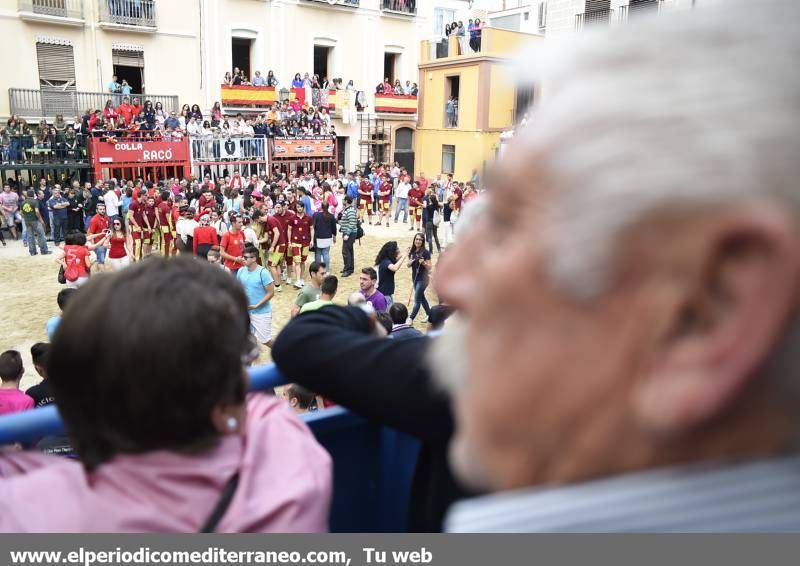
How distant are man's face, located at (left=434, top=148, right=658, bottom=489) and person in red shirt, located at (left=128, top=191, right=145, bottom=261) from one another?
1396cm

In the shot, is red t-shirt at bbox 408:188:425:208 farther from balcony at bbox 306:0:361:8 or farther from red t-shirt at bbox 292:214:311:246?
balcony at bbox 306:0:361:8

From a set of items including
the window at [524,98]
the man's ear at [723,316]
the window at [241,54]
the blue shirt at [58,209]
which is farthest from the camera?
the window at [241,54]

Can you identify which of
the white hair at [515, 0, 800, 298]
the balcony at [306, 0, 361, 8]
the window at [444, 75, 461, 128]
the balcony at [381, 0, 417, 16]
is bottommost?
the white hair at [515, 0, 800, 298]

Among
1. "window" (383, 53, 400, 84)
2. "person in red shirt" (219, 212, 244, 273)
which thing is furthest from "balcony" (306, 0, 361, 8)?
"person in red shirt" (219, 212, 244, 273)

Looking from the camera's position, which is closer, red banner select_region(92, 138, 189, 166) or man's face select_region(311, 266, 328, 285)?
man's face select_region(311, 266, 328, 285)

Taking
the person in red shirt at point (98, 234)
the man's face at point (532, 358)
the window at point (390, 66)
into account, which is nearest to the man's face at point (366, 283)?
the person in red shirt at point (98, 234)

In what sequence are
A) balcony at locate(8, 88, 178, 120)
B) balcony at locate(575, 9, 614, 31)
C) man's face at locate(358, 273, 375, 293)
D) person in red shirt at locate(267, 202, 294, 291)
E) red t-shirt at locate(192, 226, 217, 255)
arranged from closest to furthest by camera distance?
man's face at locate(358, 273, 375, 293)
red t-shirt at locate(192, 226, 217, 255)
person in red shirt at locate(267, 202, 294, 291)
balcony at locate(575, 9, 614, 31)
balcony at locate(8, 88, 178, 120)

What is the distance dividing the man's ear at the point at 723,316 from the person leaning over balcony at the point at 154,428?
74 cm

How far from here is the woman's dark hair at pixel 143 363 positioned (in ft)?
3.36

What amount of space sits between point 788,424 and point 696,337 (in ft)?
0.41

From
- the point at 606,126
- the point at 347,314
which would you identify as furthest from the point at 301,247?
the point at 606,126

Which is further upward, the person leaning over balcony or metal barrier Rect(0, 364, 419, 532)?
the person leaning over balcony

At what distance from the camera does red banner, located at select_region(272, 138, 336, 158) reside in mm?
21141

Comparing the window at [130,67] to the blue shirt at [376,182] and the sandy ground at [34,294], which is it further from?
the blue shirt at [376,182]
